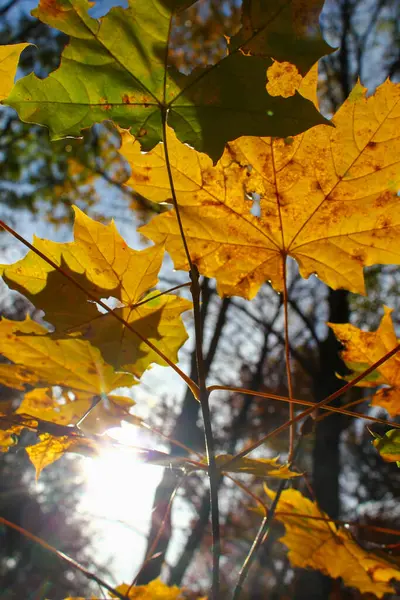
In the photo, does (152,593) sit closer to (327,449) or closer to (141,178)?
(141,178)

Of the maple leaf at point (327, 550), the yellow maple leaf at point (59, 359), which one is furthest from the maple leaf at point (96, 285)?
the maple leaf at point (327, 550)

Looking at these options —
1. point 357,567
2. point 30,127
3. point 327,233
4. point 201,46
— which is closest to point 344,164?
point 327,233

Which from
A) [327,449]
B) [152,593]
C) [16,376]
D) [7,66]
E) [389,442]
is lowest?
[152,593]

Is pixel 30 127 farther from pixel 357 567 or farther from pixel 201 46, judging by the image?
pixel 357 567

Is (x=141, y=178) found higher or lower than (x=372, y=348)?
lower

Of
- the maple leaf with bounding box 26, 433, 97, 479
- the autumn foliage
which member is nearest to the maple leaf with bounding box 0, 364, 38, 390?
the autumn foliage

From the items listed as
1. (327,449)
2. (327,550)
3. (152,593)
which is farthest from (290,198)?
(327,449)
